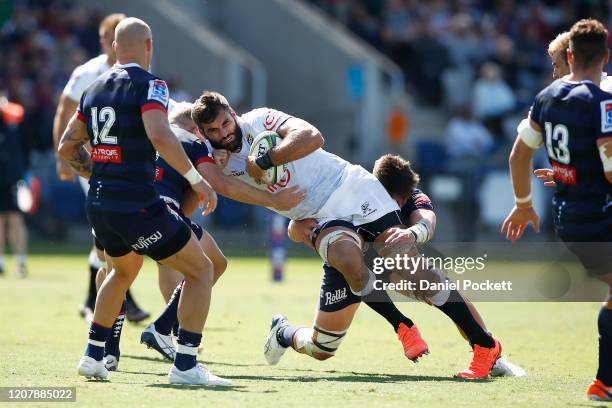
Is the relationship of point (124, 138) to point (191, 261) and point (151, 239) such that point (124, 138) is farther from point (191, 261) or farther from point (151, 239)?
point (191, 261)

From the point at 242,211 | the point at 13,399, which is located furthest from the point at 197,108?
the point at 242,211

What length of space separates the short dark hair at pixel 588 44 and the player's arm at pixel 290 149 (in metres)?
2.07

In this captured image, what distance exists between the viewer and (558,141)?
687cm

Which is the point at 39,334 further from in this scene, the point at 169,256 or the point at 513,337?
the point at 513,337

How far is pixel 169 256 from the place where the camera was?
287 inches

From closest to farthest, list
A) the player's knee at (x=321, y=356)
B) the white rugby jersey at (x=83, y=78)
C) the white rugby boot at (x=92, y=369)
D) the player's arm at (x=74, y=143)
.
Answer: the white rugby boot at (x=92, y=369)
the player's arm at (x=74, y=143)
the player's knee at (x=321, y=356)
the white rugby jersey at (x=83, y=78)

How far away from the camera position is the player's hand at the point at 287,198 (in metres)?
8.31

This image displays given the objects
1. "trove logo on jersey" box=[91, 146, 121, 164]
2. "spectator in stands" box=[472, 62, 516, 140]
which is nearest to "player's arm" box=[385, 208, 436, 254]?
"trove logo on jersey" box=[91, 146, 121, 164]

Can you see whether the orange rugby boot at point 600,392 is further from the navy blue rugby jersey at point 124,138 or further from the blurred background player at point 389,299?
the navy blue rugby jersey at point 124,138

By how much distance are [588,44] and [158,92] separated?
270 cm

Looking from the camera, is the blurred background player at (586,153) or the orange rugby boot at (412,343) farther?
the orange rugby boot at (412,343)

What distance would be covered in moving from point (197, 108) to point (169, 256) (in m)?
1.28

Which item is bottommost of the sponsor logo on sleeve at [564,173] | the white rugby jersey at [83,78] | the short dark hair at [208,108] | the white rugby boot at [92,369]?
the white rugby boot at [92,369]

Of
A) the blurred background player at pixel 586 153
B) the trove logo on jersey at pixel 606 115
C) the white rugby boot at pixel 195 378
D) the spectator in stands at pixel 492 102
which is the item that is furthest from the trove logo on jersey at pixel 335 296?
the spectator in stands at pixel 492 102
